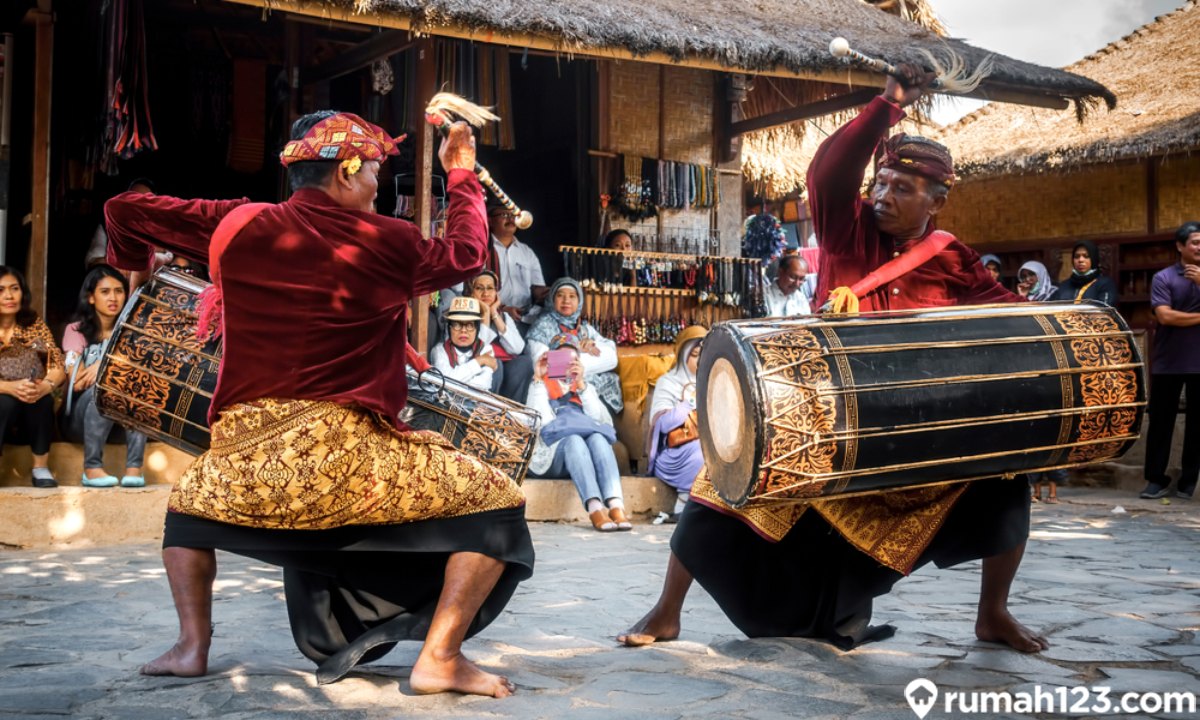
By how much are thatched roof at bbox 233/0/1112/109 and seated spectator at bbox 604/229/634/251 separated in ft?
6.20

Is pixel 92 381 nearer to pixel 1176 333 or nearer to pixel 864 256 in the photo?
pixel 864 256

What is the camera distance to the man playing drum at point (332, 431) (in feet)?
10.4

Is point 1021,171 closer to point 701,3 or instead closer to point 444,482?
point 701,3

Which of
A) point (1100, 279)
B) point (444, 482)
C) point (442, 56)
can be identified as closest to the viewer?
point (444, 482)

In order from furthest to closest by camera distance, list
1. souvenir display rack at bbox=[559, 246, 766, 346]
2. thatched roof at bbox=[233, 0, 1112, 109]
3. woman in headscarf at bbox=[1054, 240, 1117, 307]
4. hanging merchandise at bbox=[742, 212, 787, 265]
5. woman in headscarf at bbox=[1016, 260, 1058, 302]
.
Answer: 1. hanging merchandise at bbox=[742, 212, 787, 265]
2. woman in headscarf at bbox=[1016, 260, 1058, 302]
3. woman in headscarf at bbox=[1054, 240, 1117, 307]
4. souvenir display rack at bbox=[559, 246, 766, 346]
5. thatched roof at bbox=[233, 0, 1112, 109]

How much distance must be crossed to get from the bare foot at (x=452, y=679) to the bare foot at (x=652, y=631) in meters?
0.70

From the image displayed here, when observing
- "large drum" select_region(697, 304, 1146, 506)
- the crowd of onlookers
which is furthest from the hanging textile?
"large drum" select_region(697, 304, 1146, 506)

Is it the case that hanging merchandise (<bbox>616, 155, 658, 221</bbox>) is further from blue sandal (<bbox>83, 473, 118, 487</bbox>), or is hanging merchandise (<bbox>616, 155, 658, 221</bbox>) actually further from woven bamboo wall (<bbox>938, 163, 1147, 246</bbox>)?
woven bamboo wall (<bbox>938, 163, 1147, 246</bbox>)

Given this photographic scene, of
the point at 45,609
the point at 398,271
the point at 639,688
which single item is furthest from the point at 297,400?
the point at 45,609

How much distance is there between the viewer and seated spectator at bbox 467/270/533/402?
836 cm

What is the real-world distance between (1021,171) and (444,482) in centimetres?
1091

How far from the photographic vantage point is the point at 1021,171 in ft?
41.8

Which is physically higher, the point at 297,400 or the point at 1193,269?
the point at 1193,269

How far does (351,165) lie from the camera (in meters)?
3.27
